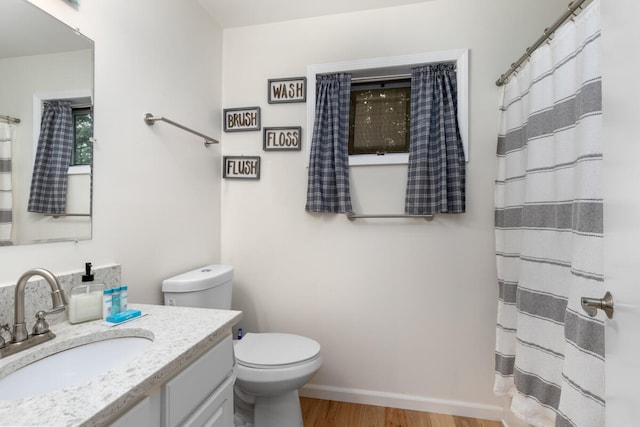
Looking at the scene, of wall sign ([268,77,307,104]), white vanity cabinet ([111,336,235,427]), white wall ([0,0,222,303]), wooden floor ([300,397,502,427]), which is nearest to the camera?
white vanity cabinet ([111,336,235,427])

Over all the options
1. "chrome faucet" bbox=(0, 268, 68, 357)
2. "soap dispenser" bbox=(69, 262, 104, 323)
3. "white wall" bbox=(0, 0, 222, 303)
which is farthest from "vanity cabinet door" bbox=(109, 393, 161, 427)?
"white wall" bbox=(0, 0, 222, 303)

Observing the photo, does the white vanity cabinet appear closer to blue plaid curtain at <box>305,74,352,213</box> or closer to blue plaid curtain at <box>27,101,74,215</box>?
blue plaid curtain at <box>27,101,74,215</box>

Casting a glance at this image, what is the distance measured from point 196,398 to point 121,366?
0.24 metres

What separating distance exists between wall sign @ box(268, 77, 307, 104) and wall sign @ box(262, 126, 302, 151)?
19 centimetres

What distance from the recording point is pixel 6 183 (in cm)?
90

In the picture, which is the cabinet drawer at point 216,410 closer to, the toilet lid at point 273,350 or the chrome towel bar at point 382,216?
the toilet lid at point 273,350

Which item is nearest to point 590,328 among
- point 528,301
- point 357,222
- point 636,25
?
point 528,301

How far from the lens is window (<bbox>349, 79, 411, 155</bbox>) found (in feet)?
6.36

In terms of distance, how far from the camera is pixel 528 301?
1.25 metres

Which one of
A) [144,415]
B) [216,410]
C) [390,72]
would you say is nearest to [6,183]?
[144,415]

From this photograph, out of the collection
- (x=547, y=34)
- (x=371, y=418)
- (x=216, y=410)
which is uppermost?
(x=547, y=34)

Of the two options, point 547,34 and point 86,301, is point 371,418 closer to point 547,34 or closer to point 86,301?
point 86,301

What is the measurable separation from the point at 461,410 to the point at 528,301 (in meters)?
0.95

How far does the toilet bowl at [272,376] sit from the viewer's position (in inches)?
55.4
